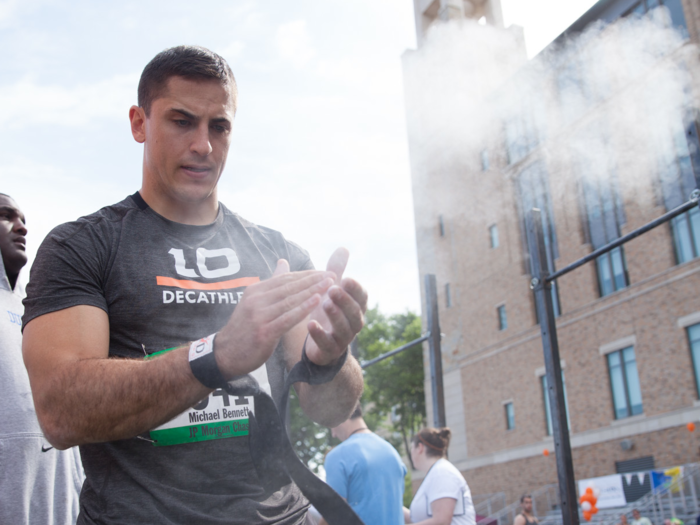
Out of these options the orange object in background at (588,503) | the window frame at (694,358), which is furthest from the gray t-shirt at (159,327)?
the orange object in background at (588,503)

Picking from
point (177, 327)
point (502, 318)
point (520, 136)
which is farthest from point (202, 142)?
point (502, 318)

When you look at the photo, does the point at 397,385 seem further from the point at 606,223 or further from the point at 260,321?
the point at 260,321

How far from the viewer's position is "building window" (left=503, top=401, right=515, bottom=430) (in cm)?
2093

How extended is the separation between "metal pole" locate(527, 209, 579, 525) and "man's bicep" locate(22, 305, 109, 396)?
3.35 metres

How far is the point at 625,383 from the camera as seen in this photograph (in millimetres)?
17203

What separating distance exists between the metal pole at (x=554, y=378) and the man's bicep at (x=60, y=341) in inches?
132

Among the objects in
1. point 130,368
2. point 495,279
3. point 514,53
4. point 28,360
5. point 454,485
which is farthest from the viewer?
point 495,279

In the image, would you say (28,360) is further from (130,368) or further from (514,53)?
(514,53)

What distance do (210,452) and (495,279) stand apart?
2269cm

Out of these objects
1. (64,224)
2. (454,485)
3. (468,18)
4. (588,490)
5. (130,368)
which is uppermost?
(468,18)

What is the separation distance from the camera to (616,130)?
17.5 meters

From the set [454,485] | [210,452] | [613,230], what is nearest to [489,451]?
[613,230]

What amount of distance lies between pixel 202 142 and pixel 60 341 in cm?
63

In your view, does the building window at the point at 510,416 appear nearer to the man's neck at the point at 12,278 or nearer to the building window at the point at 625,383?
the building window at the point at 625,383
